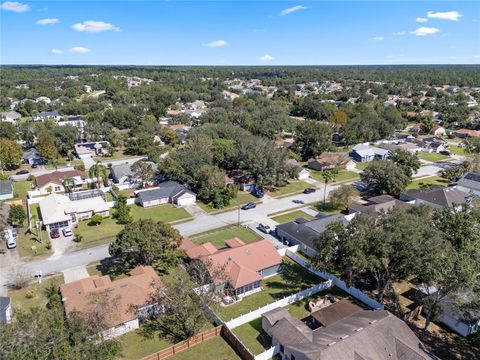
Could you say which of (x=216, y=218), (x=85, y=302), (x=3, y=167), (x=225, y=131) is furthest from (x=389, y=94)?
(x=85, y=302)

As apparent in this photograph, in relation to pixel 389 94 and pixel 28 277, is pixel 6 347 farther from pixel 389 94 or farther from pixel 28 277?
pixel 389 94

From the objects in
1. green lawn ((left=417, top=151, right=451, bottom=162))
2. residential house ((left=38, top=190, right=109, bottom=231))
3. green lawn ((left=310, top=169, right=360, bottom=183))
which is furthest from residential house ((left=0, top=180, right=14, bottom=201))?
green lawn ((left=417, top=151, right=451, bottom=162))

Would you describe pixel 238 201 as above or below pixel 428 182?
below

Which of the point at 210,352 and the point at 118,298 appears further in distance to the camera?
the point at 118,298

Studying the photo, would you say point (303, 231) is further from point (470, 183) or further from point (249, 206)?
point (470, 183)

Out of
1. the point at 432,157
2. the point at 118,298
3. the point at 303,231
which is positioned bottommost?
the point at 432,157

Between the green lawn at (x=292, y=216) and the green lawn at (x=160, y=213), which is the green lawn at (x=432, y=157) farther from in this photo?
the green lawn at (x=160, y=213)

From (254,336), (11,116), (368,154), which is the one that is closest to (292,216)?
(254,336)
